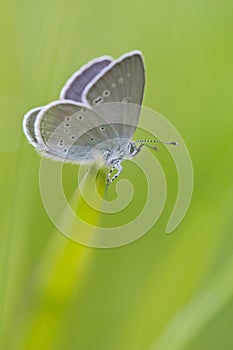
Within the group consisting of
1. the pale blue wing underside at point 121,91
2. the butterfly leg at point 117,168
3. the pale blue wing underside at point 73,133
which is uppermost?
the pale blue wing underside at point 121,91

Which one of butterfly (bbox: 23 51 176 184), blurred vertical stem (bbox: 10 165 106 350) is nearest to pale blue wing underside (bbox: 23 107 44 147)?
butterfly (bbox: 23 51 176 184)

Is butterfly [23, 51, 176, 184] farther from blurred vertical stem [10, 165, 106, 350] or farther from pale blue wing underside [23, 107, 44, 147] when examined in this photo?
blurred vertical stem [10, 165, 106, 350]

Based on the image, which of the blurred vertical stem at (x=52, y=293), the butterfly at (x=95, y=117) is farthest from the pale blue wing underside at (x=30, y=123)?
the blurred vertical stem at (x=52, y=293)

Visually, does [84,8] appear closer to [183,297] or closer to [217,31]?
[217,31]

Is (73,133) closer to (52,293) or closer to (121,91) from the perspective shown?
(121,91)

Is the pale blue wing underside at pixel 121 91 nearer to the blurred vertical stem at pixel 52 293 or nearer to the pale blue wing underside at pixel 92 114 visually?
the pale blue wing underside at pixel 92 114

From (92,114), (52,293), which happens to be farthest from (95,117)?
(52,293)
